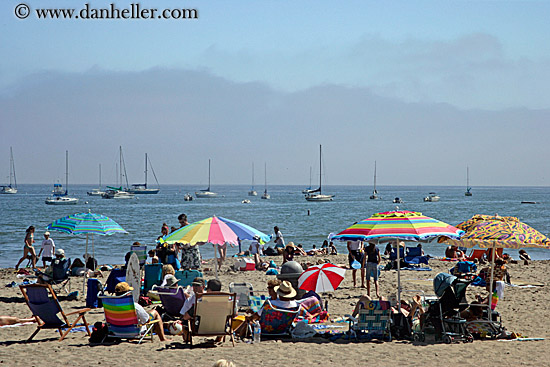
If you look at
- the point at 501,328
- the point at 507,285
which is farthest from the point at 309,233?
the point at 501,328

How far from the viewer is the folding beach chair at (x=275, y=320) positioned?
8.34 metres

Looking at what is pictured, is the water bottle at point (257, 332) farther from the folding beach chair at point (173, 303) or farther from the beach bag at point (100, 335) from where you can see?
the beach bag at point (100, 335)

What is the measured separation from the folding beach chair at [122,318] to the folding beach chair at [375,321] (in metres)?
2.91

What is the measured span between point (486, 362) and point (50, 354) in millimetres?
5334

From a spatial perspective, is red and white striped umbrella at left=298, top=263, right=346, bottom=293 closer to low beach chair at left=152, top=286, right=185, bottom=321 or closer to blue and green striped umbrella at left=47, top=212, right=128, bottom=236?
low beach chair at left=152, top=286, right=185, bottom=321

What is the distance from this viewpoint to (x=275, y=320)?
838cm

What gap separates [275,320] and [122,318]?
2108 mm

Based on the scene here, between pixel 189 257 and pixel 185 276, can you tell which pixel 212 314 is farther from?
pixel 189 257

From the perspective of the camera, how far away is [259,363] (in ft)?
23.0

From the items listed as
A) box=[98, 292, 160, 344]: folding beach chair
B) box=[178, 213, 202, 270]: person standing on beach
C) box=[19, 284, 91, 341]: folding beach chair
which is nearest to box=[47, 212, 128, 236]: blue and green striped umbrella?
box=[178, 213, 202, 270]: person standing on beach

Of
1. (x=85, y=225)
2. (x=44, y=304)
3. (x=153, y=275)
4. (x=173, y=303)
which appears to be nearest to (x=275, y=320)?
(x=173, y=303)

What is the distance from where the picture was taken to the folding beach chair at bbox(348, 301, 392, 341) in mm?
8203

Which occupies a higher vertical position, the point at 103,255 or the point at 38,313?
the point at 38,313

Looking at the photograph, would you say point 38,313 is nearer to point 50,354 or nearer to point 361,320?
point 50,354
